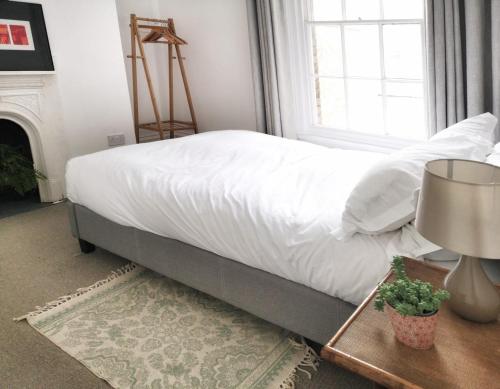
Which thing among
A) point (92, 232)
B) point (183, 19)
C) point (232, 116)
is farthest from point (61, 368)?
point (183, 19)

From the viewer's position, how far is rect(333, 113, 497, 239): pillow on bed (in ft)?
4.54

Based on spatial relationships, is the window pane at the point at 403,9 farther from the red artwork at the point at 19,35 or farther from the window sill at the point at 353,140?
the red artwork at the point at 19,35

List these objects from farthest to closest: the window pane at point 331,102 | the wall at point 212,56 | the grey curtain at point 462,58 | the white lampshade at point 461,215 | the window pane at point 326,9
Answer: the wall at point 212,56
the window pane at point 331,102
the window pane at point 326,9
the grey curtain at point 462,58
the white lampshade at point 461,215

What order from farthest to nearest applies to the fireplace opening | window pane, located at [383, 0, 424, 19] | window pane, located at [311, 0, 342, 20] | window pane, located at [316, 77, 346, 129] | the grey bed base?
the fireplace opening < window pane, located at [316, 77, 346, 129] < window pane, located at [311, 0, 342, 20] < window pane, located at [383, 0, 424, 19] < the grey bed base

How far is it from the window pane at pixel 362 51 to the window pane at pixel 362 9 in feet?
0.23

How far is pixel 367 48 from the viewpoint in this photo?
328 cm

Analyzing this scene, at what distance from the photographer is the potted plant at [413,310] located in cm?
97

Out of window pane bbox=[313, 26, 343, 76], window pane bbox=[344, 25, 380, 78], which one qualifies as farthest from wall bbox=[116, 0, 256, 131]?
window pane bbox=[344, 25, 380, 78]

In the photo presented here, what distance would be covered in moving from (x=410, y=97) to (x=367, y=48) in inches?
19.3

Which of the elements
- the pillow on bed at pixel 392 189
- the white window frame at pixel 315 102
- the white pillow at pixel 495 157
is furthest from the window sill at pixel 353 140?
the pillow on bed at pixel 392 189

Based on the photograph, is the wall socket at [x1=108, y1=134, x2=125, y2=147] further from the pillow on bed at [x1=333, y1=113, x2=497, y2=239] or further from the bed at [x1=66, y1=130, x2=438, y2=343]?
the pillow on bed at [x1=333, y1=113, x2=497, y2=239]

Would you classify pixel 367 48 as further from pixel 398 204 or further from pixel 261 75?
pixel 398 204

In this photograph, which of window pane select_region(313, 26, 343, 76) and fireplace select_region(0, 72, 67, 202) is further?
fireplace select_region(0, 72, 67, 202)

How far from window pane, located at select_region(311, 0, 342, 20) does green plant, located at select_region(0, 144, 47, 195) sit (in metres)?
2.74
